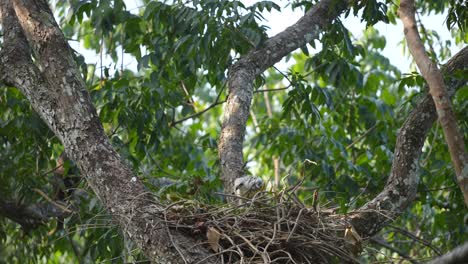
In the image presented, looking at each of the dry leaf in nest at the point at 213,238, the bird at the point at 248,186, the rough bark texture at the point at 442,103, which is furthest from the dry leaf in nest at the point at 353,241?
the rough bark texture at the point at 442,103

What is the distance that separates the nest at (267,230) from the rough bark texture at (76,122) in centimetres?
9

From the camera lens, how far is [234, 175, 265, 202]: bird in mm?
4547

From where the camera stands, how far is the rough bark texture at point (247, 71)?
16.2 ft

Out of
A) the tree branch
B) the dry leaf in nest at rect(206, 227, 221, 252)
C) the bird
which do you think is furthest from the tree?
the tree branch

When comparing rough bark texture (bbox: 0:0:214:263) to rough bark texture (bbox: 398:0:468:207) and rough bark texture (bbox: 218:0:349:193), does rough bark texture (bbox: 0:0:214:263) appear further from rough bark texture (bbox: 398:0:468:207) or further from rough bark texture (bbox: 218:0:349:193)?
rough bark texture (bbox: 398:0:468:207)

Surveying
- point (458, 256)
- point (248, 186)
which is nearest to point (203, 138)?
point (248, 186)

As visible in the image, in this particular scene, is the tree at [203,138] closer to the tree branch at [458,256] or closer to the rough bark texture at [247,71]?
the rough bark texture at [247,71]

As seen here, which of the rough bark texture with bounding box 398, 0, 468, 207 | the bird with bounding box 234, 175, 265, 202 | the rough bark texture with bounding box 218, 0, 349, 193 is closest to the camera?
the rough bark texture with bounding box 398, 0, 468, 207

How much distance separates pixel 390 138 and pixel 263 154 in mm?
1928

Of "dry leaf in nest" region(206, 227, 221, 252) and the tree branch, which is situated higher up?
"dry leaf in nest" region(206, 227, 221, 252)

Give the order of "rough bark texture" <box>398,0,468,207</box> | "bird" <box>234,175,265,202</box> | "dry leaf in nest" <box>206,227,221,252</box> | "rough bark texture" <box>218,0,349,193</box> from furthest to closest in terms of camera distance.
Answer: "rough bark texture" <box>218,0,349,193</box> → "bird" <box>234,175,265,202</box> → "dry leaf in nest" <box>206,227,221,252</box> → "rough bark texture" <box>398,0,468,207</box>

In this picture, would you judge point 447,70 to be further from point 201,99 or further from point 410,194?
point 201,99

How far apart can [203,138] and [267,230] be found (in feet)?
10.8

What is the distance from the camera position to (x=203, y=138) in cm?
745
